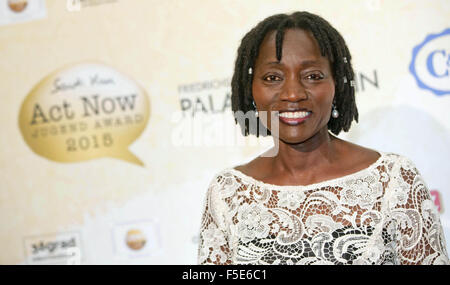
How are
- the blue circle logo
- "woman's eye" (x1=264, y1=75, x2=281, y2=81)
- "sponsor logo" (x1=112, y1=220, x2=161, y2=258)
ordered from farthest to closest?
"sponsor logo" (x1=112, y1=220, x2=161, y2=258)
the blue circle logo
"woman's eye" (x1=264, y1=75, x2=281, y2=81)

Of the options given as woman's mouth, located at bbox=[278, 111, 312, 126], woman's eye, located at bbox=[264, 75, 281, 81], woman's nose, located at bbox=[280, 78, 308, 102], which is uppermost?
woman's eye, located at bbox=[264, 75, 281, 81]

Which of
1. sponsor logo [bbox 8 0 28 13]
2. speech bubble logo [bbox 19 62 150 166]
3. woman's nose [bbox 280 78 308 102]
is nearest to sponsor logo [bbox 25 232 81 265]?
speech bubble logo [bbox 19 62 150 166]

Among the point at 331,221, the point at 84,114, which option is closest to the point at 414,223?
the point at 331,221

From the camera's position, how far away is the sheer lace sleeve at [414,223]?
1478 millimetres

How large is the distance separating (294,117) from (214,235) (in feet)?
1.31

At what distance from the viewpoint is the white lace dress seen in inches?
59.1

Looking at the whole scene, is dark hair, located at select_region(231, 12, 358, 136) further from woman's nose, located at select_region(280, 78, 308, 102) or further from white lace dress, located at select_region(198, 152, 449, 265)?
white lace dress, located at select_region(198, 152, 449, 265)

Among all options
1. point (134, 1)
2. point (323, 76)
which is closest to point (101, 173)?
point (134, 1)

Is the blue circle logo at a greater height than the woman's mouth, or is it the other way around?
the blue circle logo

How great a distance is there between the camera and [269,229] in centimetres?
162

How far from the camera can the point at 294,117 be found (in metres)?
1.58

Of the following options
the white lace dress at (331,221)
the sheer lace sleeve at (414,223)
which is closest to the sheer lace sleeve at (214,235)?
the white lace dress at (331,221)

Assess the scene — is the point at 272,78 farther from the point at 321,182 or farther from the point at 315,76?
the point at 321,182

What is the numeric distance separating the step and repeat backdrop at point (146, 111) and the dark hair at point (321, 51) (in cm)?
61
